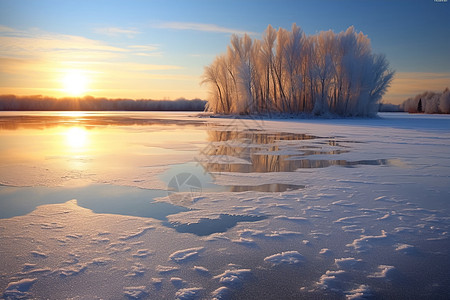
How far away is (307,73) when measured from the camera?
32312mm

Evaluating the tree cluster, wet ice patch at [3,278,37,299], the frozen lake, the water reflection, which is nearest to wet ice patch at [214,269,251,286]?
the frozen lake

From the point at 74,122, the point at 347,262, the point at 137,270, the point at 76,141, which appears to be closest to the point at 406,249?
the point at 347,262

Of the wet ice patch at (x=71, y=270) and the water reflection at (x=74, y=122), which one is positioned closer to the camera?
the wet ice patch at (x=71, y=270)

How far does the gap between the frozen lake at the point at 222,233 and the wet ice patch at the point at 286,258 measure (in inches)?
0.6

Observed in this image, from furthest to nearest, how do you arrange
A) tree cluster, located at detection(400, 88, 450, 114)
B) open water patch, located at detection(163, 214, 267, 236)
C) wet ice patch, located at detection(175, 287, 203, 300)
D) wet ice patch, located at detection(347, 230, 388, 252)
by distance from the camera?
tree cluster, located at detection(400, 88, 450, 114) < open water patch, located at detection(163, 214, 267, 236) < wet ice patch, located at detection(347, 230, 388, 252) < wet ice patch, located at detection(175, 287, 203, 300)

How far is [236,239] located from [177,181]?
7.79 feet

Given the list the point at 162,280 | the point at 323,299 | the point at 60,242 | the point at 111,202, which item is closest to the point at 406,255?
the point at 323,299

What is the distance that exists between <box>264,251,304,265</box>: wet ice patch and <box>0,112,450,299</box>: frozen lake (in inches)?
0.6

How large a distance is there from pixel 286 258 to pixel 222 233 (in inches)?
28.7

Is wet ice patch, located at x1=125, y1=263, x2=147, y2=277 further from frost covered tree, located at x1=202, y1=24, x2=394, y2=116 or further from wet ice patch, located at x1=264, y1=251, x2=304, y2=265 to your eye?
frost covered tree, located at x1=202, y1=24, x2=394, y2=116

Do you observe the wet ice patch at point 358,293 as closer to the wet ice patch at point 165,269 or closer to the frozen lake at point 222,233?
the frozen lake at point 222,233

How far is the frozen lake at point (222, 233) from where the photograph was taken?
2129 mm

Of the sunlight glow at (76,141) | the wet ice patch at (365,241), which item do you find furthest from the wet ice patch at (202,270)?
the sunlight glow at (76,141)

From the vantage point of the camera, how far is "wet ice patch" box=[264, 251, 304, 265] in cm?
245
